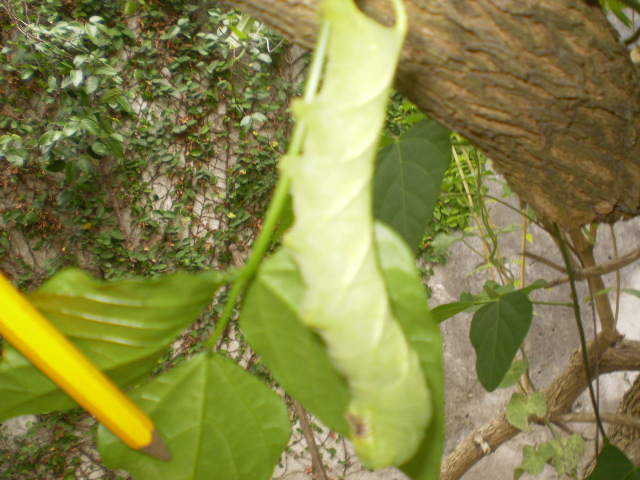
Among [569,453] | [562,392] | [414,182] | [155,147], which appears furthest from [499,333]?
[155,147]

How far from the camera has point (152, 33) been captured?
176 cm

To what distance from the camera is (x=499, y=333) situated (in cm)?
57

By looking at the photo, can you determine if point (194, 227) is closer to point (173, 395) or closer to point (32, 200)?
point (32, 200)

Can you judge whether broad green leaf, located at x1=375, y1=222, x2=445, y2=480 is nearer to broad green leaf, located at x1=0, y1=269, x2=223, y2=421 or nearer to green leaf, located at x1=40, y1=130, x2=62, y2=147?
broad green leaf, located at x1=0, y1=269, x2=223, y2=421

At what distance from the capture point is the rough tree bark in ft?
0.84

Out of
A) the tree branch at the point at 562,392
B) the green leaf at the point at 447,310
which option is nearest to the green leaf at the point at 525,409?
the tree branch at the point at 562,392

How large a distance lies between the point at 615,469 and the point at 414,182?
42 cm

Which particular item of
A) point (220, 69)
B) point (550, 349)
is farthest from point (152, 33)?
point (550, 349)

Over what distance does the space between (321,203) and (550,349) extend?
189 cm

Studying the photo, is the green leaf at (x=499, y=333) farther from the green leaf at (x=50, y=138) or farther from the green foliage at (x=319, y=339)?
the green leaf at (x=50, y=138)

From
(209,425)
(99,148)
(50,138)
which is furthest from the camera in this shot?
(99,148)

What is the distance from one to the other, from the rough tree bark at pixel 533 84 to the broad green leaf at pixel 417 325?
107 mm

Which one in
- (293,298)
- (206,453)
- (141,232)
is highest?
(293,298)

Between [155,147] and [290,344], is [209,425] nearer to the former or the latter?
[290,344]
